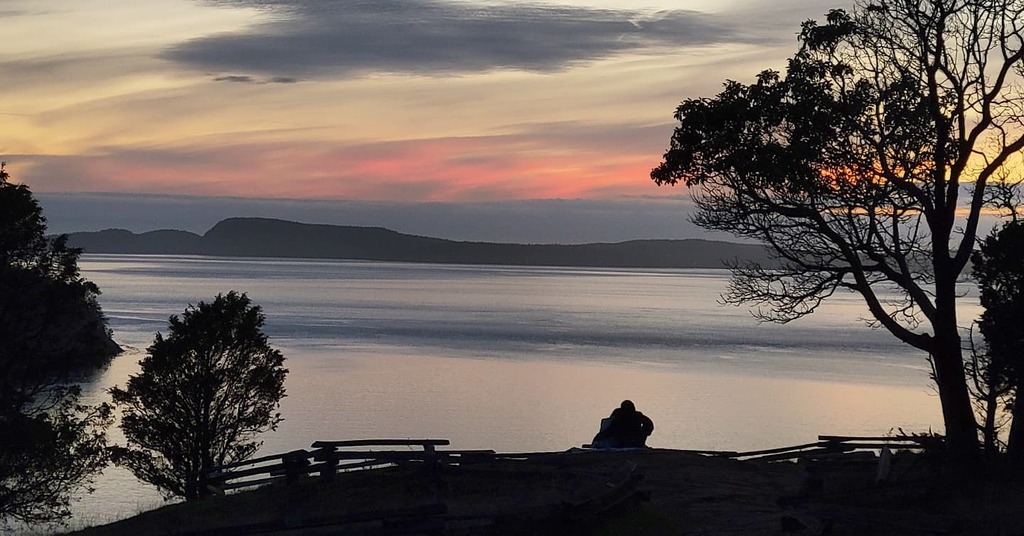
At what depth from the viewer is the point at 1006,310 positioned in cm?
2431

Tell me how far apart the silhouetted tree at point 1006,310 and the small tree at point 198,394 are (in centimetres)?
2499

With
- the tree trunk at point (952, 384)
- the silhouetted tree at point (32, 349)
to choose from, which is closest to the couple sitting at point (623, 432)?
the tree trunk at point (952, 384)

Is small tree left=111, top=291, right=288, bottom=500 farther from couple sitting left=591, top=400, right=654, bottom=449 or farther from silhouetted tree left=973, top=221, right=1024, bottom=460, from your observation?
silhouetted tree left=973, top=221, right=1024, bottom=460

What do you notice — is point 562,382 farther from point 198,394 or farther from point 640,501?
point 640,501

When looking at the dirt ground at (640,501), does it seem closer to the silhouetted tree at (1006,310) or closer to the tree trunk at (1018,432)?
the tree trunk at (1018,432)

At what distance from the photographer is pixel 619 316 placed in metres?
170

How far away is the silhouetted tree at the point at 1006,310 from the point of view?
73.4ft

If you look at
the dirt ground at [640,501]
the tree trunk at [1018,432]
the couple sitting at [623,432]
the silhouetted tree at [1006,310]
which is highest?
the silhouetted tree at [1006,310]

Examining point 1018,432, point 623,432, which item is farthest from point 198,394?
Result: point 1018,432

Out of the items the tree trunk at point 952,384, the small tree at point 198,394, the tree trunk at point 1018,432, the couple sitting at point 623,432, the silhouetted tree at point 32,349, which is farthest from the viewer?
the small tree at point 198,394

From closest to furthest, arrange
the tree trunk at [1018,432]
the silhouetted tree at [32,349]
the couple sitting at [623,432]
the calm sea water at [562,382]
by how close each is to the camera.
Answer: the tree trunk at [1018,432], the couple sitting at [623,432], the silhouetted tree at [32,349], the calm sea water at [562,382]

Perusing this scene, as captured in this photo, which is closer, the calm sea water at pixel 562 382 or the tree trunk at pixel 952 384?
the tree trunk at pixel 952 384

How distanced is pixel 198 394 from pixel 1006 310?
89.9ft

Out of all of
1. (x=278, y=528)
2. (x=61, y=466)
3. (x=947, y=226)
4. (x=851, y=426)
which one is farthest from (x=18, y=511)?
(x=851, y=426)
